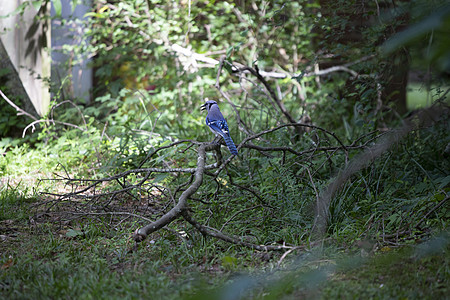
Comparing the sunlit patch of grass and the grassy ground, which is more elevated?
the sunlit patch of grass

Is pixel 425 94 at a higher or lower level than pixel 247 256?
higher

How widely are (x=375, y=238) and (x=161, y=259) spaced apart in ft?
4.70

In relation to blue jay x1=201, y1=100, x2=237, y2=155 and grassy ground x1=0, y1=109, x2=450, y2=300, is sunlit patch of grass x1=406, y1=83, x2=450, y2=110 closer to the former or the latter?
grassy ground x1=0, y1=109, x2=450, y2=300

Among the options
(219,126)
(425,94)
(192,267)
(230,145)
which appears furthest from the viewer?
(425,94)

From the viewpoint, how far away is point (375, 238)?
9.85ft

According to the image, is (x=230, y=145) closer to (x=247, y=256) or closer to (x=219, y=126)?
(x=219, y=126)

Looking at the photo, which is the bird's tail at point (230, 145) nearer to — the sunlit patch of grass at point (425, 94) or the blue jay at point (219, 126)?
the blue jay at point (219, 126)

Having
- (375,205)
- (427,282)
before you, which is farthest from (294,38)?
(427,282)

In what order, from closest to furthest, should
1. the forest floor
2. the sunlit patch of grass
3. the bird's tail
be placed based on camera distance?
the forest floor → the bird's tail → the sunlit patch of grass

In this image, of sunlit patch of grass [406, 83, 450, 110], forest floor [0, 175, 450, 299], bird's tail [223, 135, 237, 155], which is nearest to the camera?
forest floor [0, 175, 450, 299]

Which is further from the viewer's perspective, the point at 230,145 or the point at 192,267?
the point at 230,145

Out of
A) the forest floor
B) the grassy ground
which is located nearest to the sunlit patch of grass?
the grassy ground

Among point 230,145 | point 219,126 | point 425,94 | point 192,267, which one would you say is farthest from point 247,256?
point 425,94

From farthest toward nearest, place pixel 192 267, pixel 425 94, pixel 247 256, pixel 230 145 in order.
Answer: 1. pixel 425 94
2. pixel 230 145
3. pixel 247 256
4. pixel 192 267
